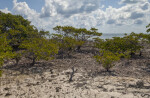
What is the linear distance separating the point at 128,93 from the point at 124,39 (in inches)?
423

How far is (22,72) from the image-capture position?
922cm

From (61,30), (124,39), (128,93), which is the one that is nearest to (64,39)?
(61,30)

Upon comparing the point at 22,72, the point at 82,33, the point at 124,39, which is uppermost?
the point at 82,33

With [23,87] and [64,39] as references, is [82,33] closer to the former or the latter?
[64,39]

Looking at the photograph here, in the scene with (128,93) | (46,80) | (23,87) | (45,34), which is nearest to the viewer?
(128,93)

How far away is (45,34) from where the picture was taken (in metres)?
22.6

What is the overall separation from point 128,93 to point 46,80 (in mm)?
4486

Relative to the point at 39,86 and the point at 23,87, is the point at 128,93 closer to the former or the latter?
the point at 39,86

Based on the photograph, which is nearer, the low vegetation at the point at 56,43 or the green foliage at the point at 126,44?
the low vegetation at the point at 56,43

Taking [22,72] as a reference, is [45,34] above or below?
above

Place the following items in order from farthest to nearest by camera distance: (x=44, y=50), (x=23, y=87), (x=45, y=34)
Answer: (x=45, y=34) < (x=44, y=50) < (x=23, y=87)

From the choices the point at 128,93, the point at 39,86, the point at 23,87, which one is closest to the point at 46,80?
the point at 39,86

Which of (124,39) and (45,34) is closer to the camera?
(124,39)

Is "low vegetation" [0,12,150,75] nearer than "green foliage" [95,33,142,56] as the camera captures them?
Yes
